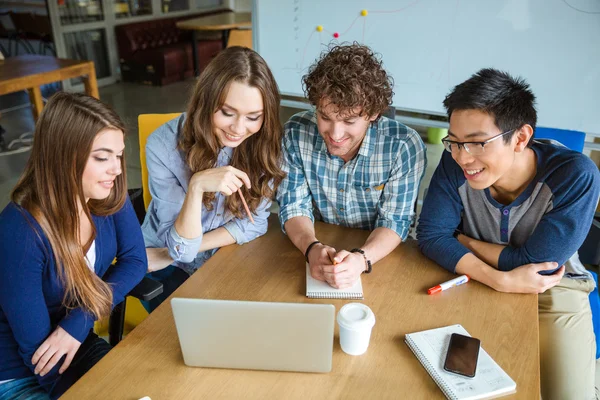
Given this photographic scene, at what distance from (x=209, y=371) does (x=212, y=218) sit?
0.70 metres

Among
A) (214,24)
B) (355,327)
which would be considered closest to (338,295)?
(355,327)

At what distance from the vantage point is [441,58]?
2469 mm

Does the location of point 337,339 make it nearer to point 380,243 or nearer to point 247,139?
point 380,243

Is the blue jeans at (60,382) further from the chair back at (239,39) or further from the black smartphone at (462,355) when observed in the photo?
the chair back at (239,39)

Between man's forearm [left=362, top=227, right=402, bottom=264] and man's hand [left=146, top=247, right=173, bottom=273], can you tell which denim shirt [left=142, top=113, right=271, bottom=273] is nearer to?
man's hand [left=146, top=247, right=173, bottom=273]

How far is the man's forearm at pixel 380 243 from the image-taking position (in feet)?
4.54

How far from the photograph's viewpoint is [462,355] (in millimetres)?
1015

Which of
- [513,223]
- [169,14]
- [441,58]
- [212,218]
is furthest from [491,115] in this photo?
[169,14]

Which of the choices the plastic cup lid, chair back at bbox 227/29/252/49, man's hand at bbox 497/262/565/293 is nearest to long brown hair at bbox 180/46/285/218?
the plastic cup lid

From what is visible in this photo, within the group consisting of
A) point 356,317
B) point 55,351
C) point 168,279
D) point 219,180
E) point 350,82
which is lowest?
point 168,279

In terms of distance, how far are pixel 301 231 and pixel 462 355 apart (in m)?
0.62

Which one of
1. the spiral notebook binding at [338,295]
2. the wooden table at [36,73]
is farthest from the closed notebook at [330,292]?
the wooden table at [36,73]

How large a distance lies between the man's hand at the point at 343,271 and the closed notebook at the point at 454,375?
0.23 metres

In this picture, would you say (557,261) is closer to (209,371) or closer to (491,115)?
(491,115)
